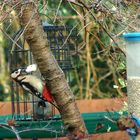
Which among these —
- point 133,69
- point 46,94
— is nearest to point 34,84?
point 46,94

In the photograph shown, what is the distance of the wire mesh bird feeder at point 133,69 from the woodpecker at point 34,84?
1.33 feet

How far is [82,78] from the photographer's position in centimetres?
787

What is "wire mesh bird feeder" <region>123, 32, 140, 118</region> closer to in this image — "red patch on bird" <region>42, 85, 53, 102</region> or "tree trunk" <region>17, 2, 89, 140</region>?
"tree trunk" <region>17, 2, 89, 140</region>

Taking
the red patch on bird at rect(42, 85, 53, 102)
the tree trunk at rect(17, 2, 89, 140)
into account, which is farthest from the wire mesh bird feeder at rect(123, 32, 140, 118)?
the red patch on bird at rect(42, 85, 53, 102)

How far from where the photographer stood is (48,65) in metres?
2.47

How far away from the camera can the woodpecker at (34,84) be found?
2.69 meters

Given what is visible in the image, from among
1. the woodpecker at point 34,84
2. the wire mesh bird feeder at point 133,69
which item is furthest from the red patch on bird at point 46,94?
the wire mesh bird feeder at point 133,69

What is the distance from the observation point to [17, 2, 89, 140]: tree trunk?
244 centimetres

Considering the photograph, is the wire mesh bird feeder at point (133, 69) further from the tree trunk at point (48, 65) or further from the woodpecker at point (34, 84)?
the woodpecker at point (34, 84)

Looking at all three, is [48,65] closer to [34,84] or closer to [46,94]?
[46,94]

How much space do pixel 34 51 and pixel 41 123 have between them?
129cm

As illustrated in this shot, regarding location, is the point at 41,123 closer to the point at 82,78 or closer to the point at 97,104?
the point at 97,104

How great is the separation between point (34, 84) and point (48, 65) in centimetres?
54

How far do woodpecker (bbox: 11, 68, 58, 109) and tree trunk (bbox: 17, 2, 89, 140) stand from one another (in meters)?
0.09
